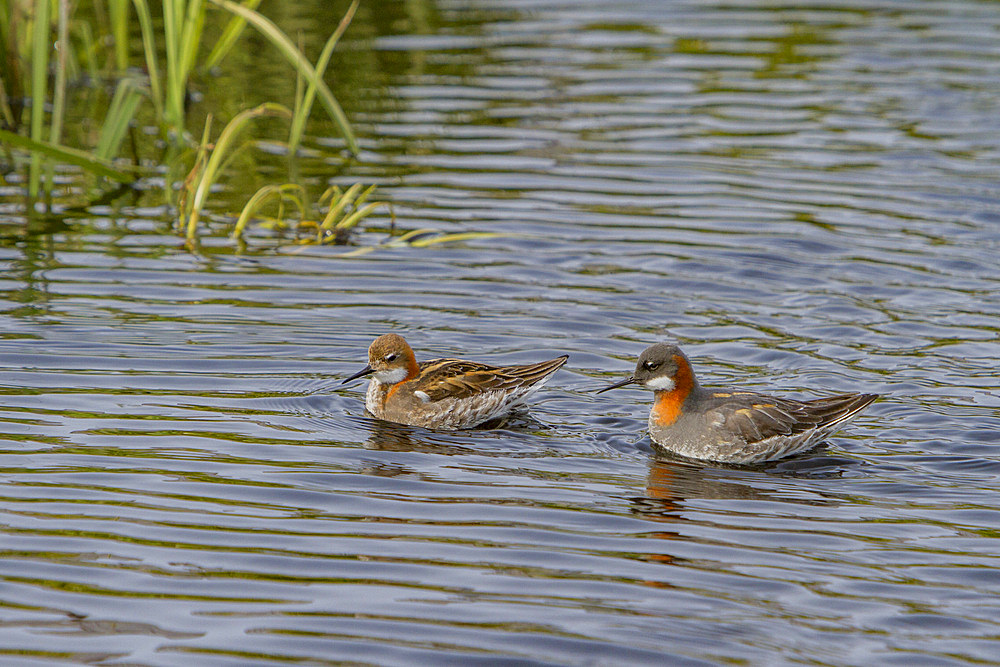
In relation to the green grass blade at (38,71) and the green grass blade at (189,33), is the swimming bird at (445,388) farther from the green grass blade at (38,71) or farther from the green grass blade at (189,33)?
the green grass blade at (189,33)

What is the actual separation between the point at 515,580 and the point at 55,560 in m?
2.29

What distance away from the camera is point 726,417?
8984 millimetres

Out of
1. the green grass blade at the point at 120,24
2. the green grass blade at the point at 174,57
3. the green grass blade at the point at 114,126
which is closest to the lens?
the green grass blade at the point at 174,57

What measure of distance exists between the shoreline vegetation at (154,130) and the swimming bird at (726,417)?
449cm

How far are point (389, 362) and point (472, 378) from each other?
2.08 ft

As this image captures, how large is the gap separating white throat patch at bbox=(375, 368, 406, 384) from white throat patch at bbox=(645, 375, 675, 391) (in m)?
1.80

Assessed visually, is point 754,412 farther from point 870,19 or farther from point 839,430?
point 870,19

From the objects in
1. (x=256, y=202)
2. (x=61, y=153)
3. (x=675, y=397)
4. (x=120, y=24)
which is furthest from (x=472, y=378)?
(x=120, y=24)

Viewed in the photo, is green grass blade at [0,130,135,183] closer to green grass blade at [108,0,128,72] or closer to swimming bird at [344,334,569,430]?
green grass blade at [108,0,128,72]

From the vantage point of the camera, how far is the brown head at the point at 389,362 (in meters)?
9.66

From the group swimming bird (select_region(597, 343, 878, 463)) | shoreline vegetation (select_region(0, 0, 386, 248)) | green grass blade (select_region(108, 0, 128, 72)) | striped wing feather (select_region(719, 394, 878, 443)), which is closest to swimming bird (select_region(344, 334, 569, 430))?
swimming bird (select_region(597, 343, 878, 463))

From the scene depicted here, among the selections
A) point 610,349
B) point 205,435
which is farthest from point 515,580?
point 610,349

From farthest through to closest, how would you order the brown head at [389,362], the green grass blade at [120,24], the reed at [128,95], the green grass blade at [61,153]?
the green grass blade at [120,24] < the reed at [128,95] < the green grass blade at [61,153] < the brown head at [389,362]

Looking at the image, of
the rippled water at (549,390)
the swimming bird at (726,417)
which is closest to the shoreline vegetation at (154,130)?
the rippled water at (549,390)
